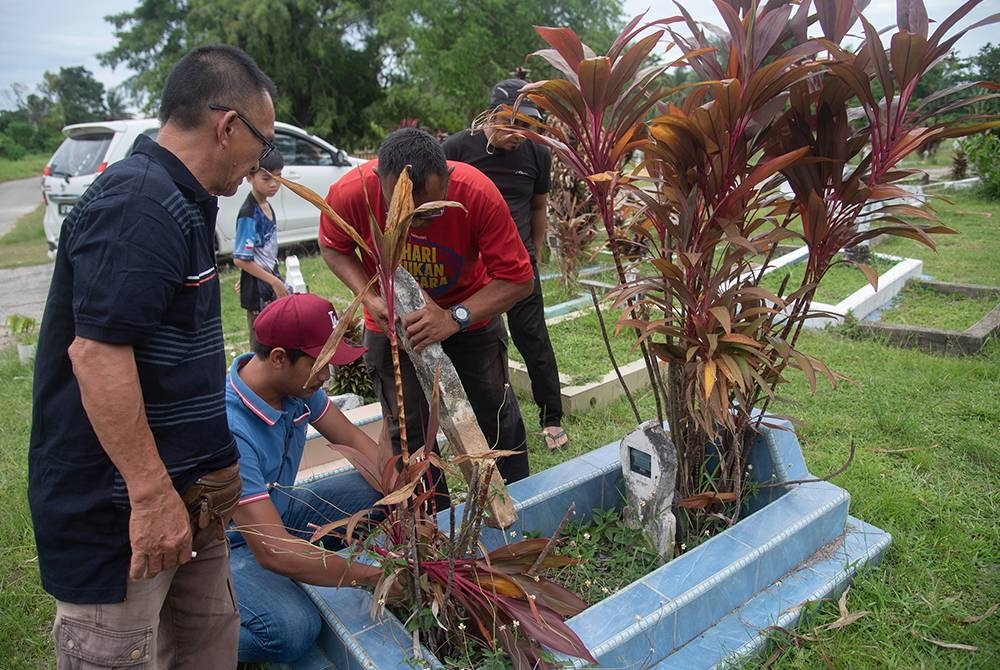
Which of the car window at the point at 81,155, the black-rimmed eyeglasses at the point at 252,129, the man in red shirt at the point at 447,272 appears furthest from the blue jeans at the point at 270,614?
the car window at the point at 81,155

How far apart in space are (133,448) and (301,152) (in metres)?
8.53

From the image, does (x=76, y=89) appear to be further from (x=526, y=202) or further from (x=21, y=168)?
(x=526, y=202)

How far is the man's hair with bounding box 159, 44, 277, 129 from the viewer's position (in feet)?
5.23

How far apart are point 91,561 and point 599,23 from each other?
20.1 meters

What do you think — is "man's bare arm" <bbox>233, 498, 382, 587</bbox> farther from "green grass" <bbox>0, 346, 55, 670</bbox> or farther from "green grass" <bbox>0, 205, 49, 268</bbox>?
"green grass" <bbox>0, 205, 49, 268</bbox>

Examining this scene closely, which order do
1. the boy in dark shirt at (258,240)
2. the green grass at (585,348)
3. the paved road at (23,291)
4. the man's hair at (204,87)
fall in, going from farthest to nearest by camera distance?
1. the paved road at (23,291)
2. the green grass at (585,348)
3. the boy in dark shirt at (258,240)
4. the man's hair at (204,87)

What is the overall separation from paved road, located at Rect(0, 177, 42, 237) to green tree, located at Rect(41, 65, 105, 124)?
777 inches

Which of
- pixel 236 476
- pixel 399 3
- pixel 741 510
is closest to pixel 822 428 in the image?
pixel 741 510

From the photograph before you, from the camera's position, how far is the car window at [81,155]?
8.02 metres

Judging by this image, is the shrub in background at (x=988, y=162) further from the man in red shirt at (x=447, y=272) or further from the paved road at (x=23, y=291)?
the paved road at (x=23, y=291)

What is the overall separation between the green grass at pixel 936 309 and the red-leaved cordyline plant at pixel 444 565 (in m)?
4.67

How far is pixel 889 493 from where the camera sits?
3039 millimetres

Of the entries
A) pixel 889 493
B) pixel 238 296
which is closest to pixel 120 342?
pixel 889 493

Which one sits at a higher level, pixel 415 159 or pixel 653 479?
pixel 415 159
